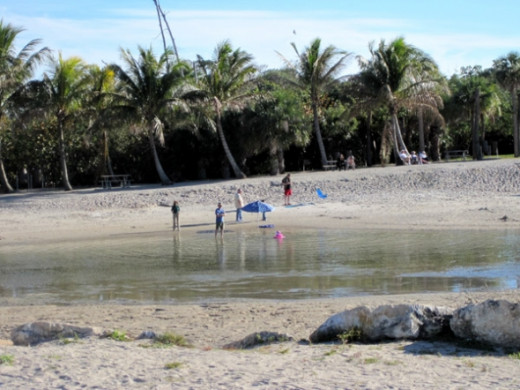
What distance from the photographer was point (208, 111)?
35719mm

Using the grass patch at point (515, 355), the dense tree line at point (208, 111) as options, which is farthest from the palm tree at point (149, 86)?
the grass patch at point (515, 355)

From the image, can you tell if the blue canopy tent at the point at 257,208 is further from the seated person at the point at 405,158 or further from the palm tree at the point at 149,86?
the seated person at the point at 405,158

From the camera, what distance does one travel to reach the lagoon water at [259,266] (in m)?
14.0

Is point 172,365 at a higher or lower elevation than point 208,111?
lower

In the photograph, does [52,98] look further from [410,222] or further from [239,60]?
[410,222]

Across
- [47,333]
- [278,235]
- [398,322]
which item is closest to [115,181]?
[278,235]

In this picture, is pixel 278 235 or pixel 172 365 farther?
pixel 278 235

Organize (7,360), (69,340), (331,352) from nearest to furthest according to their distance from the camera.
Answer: (7,360)
(331,352)
(69,340)

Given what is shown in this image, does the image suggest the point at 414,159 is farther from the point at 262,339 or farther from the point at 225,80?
the point at 262,339

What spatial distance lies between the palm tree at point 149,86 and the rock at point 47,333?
25728mm

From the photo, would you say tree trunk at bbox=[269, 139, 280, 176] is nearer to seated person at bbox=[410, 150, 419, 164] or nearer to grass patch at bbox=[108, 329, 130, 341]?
seated person at bbox=[410, 150, 419, 164]

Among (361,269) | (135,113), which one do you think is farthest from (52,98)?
(361,269)

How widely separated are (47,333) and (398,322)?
4481mm

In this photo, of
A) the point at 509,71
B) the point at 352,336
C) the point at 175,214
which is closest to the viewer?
the point at 352,336
